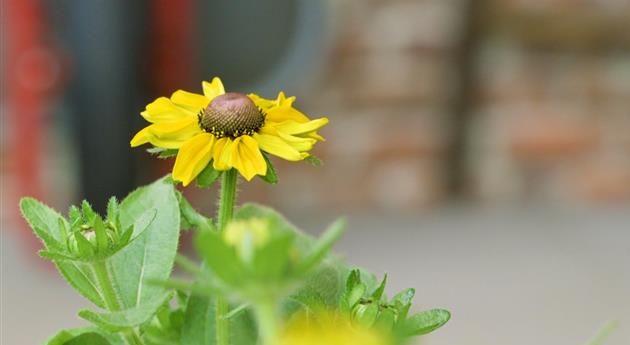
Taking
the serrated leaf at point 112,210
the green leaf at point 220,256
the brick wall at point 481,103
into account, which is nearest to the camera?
the green leaf at point 220,256

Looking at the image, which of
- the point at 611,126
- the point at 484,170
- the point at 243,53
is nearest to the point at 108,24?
the point at 243,53

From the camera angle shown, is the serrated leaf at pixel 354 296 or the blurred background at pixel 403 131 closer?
the serrated leaf at pixel 354 296

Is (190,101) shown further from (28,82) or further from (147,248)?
(28,82)

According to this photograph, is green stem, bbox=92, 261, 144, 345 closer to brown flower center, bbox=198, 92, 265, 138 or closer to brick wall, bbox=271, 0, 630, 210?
brown flower center, bbox=198, 92, 265, 138

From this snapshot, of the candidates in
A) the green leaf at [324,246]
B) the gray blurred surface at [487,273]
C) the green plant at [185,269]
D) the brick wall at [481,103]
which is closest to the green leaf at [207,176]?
the green plant at [185,269]

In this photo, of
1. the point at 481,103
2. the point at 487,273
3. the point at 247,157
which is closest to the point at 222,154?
the point at 247,157

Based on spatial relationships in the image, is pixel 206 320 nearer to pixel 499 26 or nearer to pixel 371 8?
pixel 371 8

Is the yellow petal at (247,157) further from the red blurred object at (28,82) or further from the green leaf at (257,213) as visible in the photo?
the red blurred object at (28,82)
